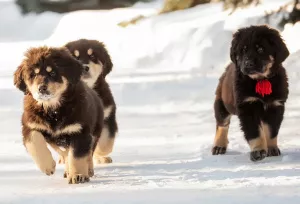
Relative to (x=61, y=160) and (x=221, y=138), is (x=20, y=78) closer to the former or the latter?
(x=61, y=160)

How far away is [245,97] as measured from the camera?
7.01m

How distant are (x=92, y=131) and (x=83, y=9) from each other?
712 inches

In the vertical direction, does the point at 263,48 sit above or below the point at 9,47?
above

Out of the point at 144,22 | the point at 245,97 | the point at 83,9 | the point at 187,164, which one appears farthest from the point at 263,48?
the point at 83,9

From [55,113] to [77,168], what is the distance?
1.57 ft

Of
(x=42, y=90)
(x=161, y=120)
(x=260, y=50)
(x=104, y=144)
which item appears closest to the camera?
(x=42, y=90)

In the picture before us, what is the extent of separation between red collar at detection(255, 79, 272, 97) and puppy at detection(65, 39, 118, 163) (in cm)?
152

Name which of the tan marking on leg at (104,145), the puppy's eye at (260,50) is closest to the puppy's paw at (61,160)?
the tan marking on leg at (104,145)

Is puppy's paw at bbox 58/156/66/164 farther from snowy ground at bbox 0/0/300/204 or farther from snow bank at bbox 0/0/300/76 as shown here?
snow bank at bbox 0/0/300/76

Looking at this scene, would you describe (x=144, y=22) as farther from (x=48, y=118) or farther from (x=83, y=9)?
(x=48, y=118)

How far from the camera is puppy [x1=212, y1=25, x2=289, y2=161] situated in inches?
270

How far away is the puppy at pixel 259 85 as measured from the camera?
6852 millimetres

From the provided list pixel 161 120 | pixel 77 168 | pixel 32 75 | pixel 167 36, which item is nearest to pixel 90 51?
pixel 32 75

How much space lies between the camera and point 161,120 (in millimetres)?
11336
